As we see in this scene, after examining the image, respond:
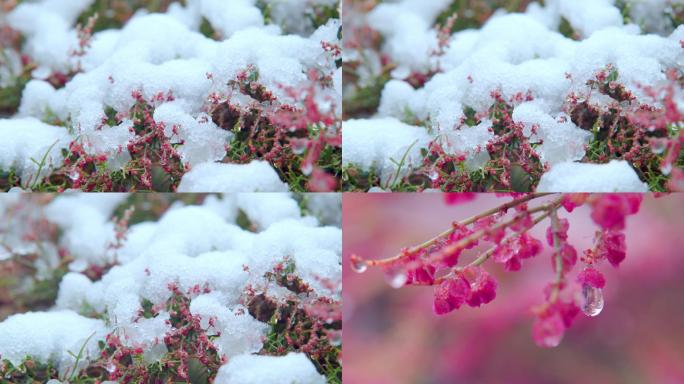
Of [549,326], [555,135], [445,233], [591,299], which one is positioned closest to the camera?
[549,326]

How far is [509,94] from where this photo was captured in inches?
59.8

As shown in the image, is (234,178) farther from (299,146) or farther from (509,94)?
(509,94)

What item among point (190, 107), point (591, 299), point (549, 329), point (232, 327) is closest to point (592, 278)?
point (591, 299)

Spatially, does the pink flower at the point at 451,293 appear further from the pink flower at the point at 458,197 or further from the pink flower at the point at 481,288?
the pink flower at the point at 458,197

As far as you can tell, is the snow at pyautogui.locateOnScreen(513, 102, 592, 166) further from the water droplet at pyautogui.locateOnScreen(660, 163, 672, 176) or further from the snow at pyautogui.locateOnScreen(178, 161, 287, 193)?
the snow at pyautogui.locateOnScreen(178, 161, 287, 193)

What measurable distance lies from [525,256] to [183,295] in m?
0.75

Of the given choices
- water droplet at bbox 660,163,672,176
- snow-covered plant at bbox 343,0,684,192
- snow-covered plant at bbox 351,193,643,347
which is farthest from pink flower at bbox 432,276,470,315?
water droplet at bbox 660,163,672,176

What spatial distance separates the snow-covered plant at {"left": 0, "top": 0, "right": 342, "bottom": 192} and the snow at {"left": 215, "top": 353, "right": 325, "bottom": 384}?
0.34 m

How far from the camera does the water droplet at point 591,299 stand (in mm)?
1113

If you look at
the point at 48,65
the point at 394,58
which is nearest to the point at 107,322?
the point at 48,65

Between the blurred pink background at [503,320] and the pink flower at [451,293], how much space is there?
0.46 meters

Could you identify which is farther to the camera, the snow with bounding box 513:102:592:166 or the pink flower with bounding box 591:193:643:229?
the snow with bounding box 513:102:592:166

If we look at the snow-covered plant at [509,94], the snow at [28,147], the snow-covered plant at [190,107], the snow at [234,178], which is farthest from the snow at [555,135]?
the snow at [28,147]

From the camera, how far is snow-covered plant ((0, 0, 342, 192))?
1.53 metres
